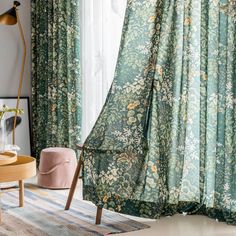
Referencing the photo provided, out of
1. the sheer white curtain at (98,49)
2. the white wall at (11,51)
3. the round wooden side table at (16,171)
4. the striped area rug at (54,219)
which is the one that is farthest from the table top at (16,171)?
the white wall at (11,51)

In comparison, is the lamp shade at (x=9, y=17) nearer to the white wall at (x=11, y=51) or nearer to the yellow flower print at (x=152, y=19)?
the white wall at (x=11, y=51)

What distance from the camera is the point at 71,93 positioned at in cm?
458

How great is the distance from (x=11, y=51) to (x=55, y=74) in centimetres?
72

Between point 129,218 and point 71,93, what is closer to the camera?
A: point 129,218

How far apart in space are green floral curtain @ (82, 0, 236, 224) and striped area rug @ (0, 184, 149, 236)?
138 millimetres

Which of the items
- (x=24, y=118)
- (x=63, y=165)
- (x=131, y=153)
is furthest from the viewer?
(x=24, y=118)

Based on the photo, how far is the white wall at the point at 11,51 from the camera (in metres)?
5.11

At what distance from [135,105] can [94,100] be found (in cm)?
136

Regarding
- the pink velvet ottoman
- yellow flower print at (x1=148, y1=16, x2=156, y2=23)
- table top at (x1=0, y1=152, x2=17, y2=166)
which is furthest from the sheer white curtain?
table top at (x1=0, y1=152, x2=17, y2=166)

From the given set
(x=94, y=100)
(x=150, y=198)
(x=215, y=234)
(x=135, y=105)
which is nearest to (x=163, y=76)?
(x=135, y=105)

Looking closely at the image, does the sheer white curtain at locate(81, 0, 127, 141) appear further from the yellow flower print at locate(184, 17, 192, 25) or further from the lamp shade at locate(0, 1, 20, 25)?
the yellow flower print at locate(184, 17, 192, 25)

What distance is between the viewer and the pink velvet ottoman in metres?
4.05

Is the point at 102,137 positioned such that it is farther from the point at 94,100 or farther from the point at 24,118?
the point at 24,118

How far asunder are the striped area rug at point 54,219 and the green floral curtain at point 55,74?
3.70 feet
